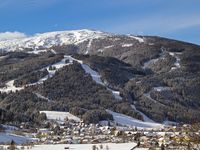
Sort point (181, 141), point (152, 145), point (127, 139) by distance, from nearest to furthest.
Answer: point (181, 141)
point (152, 145)
point (127, 139)

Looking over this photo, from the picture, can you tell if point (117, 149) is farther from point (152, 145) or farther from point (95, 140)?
point (95, 140)

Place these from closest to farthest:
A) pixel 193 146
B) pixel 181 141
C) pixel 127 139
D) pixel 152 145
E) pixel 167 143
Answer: pixel 193 146
pixel 181 141
pixel 167 143
pixel 152 145
pixel 127 139

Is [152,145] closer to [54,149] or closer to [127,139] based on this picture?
[54,149]

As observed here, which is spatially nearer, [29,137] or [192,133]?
[192,133]

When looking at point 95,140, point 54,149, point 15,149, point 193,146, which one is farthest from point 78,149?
point 193,146

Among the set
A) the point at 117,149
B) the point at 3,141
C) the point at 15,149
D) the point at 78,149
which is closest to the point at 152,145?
the point at 117,149

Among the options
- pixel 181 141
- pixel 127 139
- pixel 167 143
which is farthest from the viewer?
pixel 127 139

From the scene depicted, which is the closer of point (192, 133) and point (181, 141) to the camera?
point (192, 133)

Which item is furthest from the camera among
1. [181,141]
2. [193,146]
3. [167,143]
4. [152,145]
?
[152,145]
